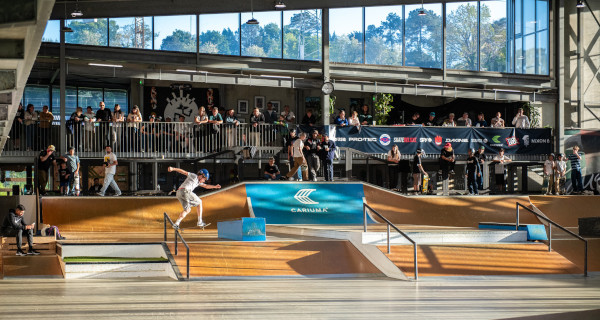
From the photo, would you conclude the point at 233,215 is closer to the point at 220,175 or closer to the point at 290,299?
the point at 220,175

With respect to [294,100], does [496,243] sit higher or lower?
lower

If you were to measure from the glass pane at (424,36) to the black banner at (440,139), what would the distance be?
4.55 m

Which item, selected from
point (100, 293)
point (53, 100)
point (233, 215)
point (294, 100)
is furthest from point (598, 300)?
point (53, 100)

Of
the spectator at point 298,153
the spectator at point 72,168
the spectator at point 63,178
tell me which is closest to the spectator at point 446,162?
the spectator at point 298,153

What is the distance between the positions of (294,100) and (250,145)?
5.71m

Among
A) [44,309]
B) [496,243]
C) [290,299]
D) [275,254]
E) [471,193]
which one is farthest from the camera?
[471,193]

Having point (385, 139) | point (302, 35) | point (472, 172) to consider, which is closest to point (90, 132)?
point (302, 35)

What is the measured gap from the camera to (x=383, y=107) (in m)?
29.2

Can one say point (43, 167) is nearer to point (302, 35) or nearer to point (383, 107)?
point (302, 35)

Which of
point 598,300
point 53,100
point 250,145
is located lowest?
point 598,300

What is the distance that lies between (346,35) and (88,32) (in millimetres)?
9795

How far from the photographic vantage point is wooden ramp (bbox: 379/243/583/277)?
51.4 ft

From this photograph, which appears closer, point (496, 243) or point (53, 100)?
point (496, 243)

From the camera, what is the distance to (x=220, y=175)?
91.8 feet
